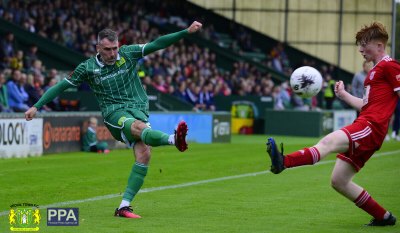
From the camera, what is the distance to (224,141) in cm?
2662

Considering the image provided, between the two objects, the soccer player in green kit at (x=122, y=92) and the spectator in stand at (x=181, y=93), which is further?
the spectator in stand at (x=181, y=93)

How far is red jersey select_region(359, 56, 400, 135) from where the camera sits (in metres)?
8.63

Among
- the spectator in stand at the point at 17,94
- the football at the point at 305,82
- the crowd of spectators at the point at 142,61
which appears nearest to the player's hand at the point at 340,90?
the football at the point at 305,82

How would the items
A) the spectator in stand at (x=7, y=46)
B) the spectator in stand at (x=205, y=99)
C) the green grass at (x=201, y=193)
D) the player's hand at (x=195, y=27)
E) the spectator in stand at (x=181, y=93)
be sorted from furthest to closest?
the spectator in stand at (x=205, y=99)
the spectator in stand at (x=181, y=93)
the spectator in stand at (x=7, y=46)
the player's hand at (x=195, y=27)
the green grass at (x=201, y=193)

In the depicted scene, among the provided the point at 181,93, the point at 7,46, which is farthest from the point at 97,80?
the point at 181,93

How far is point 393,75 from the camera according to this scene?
8.67 meters

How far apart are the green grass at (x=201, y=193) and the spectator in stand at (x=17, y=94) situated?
3002mm

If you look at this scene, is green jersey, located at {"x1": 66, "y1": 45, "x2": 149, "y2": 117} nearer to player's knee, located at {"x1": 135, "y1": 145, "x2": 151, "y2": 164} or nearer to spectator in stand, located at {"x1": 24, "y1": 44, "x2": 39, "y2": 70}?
player's knee, located at {"x1": 135, "y1": 145, "x2": 151, "y2": 164}

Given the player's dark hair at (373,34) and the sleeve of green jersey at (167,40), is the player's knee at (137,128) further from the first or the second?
the player's dark hair at (373,34)

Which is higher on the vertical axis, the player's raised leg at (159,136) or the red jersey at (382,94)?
the red jersey at (382,94)

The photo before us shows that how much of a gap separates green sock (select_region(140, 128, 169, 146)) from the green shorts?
301 mm

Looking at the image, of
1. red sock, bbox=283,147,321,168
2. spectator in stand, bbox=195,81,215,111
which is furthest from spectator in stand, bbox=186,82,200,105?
red sock, bbox=283,147,321,168

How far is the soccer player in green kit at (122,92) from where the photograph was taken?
9.70m

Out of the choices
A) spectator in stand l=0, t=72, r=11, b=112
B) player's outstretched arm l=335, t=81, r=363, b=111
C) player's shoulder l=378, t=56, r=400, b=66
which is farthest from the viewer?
spectator in stand l=0, t=72, r=11, b=112
